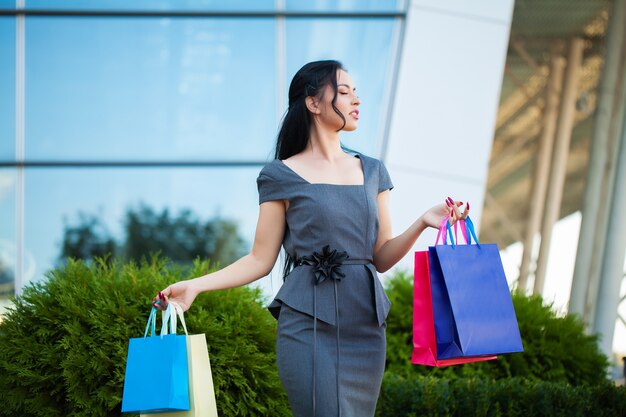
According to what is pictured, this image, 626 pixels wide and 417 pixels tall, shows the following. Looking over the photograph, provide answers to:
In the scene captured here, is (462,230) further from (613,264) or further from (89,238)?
(613,264)

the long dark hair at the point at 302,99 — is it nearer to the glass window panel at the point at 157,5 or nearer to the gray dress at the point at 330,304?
the gray dress at the point at 330,304

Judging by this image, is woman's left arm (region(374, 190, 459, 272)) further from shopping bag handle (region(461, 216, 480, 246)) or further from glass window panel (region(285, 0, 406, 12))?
glass window panel (region(285, 0, 406, 12))

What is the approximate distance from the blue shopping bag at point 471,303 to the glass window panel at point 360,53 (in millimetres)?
5929

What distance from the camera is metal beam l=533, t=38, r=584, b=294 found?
60.1ft

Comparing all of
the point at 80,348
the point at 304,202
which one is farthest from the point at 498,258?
the point at 80,348

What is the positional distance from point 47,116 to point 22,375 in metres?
5.43

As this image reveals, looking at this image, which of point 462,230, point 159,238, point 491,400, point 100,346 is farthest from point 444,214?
point 159,238

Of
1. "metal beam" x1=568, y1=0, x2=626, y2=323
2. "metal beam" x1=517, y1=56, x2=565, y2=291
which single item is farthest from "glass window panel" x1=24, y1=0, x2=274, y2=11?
"metal beam" x1=517, y1=56, x2=565, y2=291

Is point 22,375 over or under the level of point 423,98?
under

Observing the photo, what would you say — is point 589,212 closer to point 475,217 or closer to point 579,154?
point 475,217

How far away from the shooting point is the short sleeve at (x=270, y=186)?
3.57 meters

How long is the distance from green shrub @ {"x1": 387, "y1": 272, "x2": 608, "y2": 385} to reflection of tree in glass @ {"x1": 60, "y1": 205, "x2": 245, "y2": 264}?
3622mm

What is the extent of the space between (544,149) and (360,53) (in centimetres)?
1284

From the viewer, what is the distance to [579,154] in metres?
28.8
